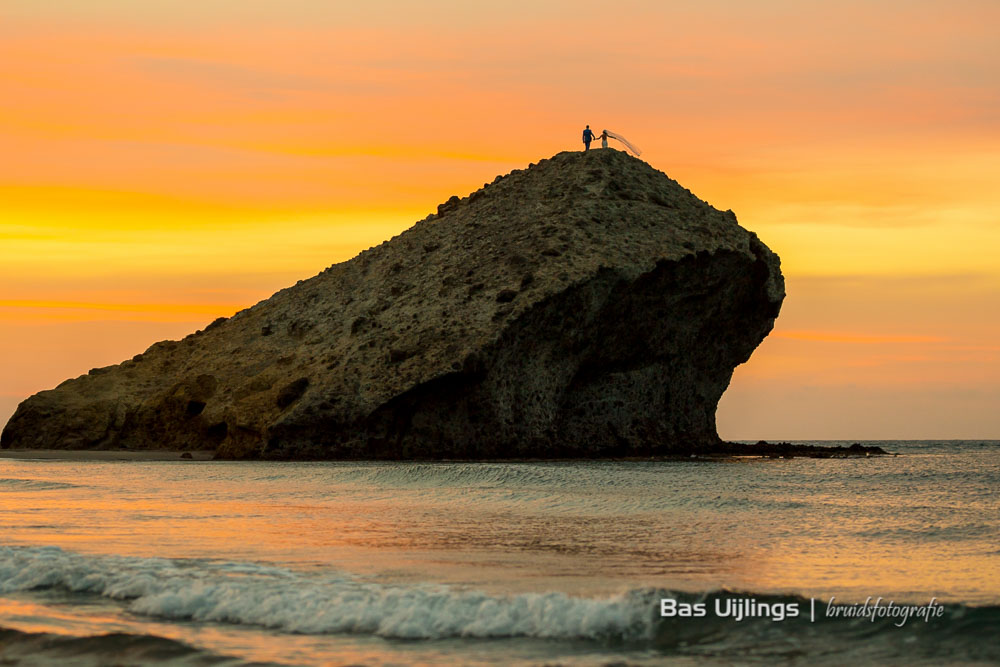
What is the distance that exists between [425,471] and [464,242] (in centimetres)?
2283

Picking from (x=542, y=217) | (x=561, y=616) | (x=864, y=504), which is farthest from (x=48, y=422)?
(x=561, y=616)

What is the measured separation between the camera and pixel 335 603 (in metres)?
11.6

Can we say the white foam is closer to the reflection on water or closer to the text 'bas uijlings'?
the text 'bas uijlings'

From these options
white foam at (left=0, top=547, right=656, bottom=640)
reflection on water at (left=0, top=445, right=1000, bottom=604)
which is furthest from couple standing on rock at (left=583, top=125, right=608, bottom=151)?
white foam at (left=0, top=547, right=656, bottom=640)

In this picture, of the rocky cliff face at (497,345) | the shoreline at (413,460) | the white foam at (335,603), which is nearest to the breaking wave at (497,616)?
the white foam at (335,603)

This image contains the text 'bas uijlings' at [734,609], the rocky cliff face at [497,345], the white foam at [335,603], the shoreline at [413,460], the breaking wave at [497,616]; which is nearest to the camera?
the breaking wave at [497,616]

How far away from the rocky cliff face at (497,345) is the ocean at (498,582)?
70.2 feet

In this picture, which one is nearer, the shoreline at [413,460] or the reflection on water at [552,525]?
the reflection on water at [552,525]

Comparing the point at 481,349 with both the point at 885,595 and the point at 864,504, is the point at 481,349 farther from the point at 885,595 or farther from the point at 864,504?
the point at 885,595

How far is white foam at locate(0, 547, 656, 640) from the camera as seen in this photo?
1070cm

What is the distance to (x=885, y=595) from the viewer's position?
12023mm

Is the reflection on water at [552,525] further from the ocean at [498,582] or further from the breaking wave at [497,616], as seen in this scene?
the breaking wave at [497,616]

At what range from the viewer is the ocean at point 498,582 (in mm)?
10195

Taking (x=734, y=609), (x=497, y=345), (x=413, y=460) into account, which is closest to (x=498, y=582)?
(x=734, y=609)
